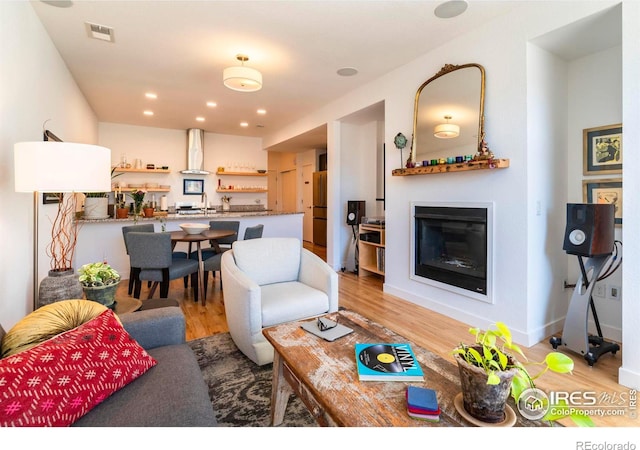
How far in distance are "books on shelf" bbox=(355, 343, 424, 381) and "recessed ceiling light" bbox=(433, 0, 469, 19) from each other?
8.43 ft

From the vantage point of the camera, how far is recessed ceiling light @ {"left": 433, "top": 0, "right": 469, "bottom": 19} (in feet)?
7.96

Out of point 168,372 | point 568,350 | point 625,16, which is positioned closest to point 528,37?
point 625,16

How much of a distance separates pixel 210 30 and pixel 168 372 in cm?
286

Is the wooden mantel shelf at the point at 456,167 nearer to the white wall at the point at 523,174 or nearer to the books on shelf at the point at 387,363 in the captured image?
the white wall at the point at 523,174

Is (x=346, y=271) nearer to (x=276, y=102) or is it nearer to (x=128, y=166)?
(x=276, y=102)

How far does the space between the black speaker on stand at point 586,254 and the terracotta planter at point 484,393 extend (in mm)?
1903

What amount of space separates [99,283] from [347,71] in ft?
10.9

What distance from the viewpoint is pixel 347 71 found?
3.74 meters

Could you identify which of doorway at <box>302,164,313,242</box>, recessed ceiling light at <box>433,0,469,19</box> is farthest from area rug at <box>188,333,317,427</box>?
doorway at <box>302,164,313,242</box>

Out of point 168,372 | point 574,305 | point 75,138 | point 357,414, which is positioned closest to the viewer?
point 357,414

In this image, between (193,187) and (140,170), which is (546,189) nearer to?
(193,187)

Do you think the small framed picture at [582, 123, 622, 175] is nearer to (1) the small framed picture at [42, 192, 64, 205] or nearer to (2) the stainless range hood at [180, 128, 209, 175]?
(1) the small framed picture at [42, 192, 64, 205]

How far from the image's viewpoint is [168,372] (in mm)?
1272

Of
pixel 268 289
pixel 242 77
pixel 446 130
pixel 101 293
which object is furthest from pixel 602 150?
pixel 101 293
